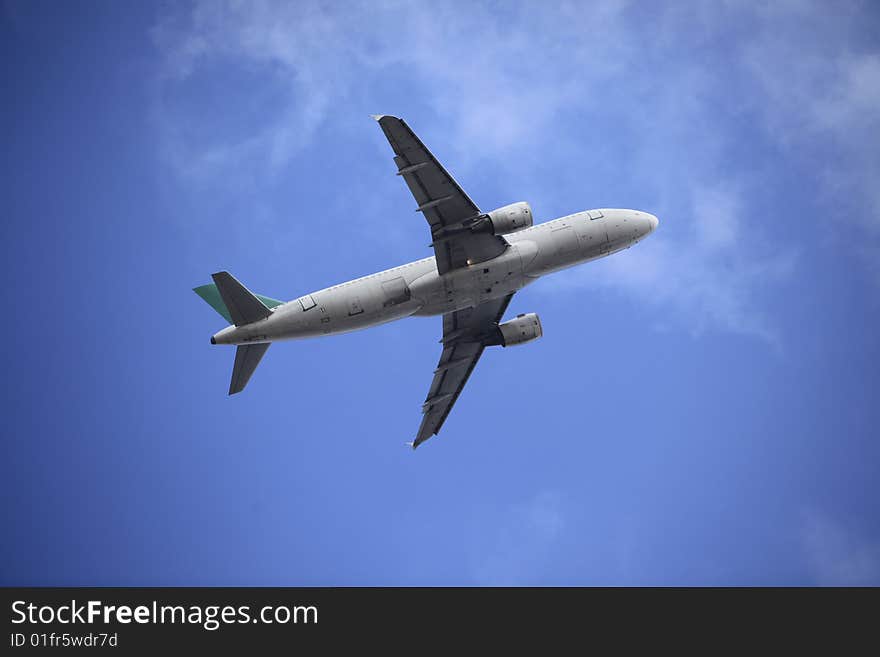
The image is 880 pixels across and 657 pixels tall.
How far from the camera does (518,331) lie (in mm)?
56000

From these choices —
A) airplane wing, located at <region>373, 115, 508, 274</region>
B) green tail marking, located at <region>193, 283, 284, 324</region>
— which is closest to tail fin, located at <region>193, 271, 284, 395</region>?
green tail marking, located at <region>193, 283, 284, 324</region>

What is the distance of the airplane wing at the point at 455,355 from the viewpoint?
2195 inches

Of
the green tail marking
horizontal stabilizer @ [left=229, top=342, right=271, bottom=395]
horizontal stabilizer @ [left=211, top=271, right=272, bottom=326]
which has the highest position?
the green tail marking

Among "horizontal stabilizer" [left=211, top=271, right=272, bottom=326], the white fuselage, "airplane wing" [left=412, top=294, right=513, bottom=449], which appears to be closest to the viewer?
"horizontal stabilizer" [left=211, top=271, right=272, bottom=326]

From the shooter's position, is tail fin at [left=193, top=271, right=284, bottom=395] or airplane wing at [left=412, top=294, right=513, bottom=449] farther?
airplane wing at [left=412, top=294, right=513, bottom=449]

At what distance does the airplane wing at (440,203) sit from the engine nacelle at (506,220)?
52cm

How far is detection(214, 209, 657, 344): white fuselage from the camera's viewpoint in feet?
155

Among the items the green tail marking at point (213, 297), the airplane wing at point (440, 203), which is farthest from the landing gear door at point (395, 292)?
the green tail marking at point (213, 297)

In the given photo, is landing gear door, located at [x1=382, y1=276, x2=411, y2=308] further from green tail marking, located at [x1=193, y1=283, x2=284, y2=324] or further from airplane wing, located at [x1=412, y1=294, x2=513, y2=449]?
airplane wing, located at [x1=412, y1=294, x2=513, y2=449]

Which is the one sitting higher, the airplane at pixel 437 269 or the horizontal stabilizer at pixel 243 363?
the airplane at pixel 437 269

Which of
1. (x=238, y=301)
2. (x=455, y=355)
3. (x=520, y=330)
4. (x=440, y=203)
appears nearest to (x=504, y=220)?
(x=440, y=203)

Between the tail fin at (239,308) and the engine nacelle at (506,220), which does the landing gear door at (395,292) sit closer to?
the engine nacelle at (506,220)

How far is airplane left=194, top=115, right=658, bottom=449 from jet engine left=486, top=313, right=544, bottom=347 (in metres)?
3.72
